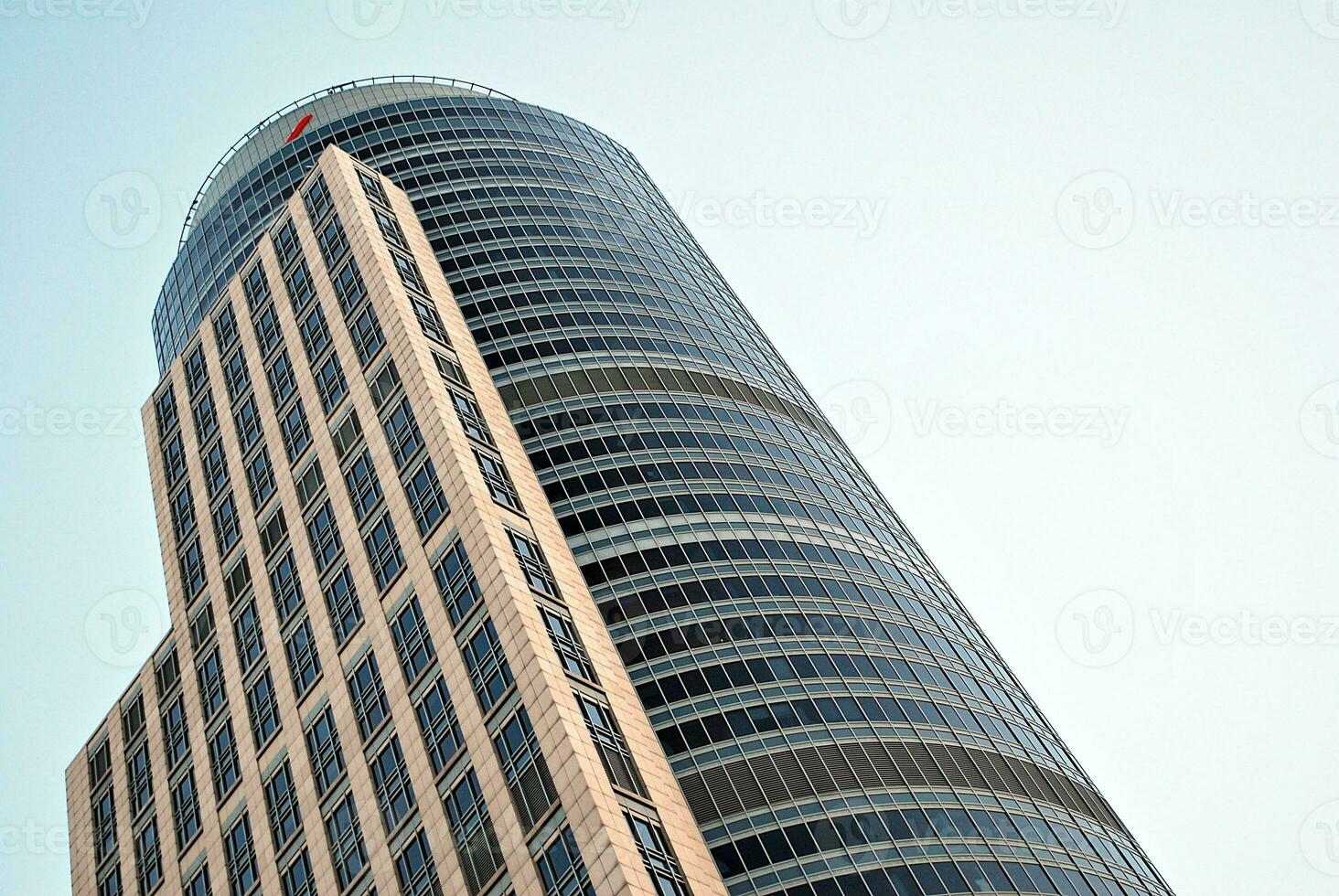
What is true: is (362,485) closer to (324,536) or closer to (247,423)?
(324,536)

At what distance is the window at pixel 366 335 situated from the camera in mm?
84000

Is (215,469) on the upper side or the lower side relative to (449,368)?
upper

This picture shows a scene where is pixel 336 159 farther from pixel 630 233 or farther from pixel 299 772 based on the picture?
pixel 299 772

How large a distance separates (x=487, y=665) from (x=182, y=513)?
39.9 m

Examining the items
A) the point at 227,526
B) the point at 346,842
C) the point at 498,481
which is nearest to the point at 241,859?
the point at 346,842

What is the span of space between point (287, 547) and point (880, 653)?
3353cm

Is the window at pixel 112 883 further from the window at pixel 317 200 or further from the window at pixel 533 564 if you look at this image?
the window at pixel 317 200

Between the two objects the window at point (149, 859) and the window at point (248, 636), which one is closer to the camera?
the window at point (149, 859)

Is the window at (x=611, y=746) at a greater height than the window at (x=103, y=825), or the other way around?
the window at (x=103, y=825)

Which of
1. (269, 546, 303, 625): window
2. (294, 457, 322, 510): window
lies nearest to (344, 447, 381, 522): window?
(294, 457, 322, 510): window

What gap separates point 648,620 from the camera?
71000 mm

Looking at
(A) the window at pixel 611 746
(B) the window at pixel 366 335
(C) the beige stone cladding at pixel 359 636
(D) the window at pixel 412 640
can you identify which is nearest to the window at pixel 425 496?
(C) the beige stone cladding at pixel 359 636

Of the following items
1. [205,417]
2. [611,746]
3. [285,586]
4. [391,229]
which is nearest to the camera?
[611,746]

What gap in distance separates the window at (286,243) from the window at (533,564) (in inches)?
1421
